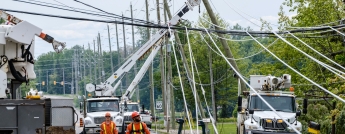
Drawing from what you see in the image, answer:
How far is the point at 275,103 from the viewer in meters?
24.5

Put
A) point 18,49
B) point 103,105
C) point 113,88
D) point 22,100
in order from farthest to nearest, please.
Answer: point 113,88, point 103,105, point 18,49, point 22,100

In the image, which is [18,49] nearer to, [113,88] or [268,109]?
[268,109]

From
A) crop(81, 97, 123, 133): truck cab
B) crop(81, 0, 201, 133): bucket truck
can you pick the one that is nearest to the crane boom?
crop(81, 0, 201, 133): bucket truck

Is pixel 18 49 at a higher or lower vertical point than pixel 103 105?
higher

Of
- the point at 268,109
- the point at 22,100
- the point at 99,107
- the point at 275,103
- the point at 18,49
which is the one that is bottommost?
the point at 99,107

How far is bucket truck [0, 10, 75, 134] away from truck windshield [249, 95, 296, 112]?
7922 mm

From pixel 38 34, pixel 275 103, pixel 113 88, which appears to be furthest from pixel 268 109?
pixel 113 88

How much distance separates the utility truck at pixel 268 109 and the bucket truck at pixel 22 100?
24.3 feet

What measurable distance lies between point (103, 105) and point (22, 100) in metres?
18.0

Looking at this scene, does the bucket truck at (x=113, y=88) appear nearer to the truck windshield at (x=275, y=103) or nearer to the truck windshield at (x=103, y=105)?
the truck windshield at (x=103, y=105)

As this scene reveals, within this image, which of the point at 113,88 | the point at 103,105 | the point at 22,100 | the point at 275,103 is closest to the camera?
the point at 22,100

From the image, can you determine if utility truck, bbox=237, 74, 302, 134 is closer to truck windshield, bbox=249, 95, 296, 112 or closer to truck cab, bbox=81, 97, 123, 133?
truck windshield, bbox=249, 95, 296, 112

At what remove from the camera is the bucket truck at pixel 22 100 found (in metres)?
15.5

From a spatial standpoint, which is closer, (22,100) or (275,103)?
(22,100)
